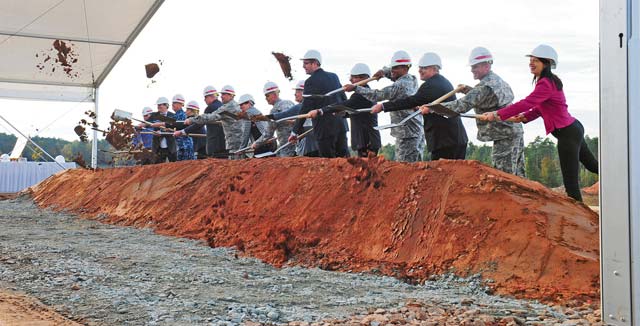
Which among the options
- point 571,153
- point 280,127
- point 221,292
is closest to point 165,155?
point 280,127

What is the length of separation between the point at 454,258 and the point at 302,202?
265 cm

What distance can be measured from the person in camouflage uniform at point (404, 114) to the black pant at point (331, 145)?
1.34 meters

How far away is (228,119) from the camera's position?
12320 millimetres

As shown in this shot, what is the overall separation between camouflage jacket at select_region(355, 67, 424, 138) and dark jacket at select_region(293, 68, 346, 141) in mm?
1074

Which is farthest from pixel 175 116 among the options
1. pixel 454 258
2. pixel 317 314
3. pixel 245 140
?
pixel 317 314

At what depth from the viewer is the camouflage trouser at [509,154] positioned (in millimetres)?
6973

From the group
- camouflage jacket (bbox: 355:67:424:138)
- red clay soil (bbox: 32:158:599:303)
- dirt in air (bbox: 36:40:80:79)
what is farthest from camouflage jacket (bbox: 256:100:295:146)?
dirt in air (bbox: 36:40:80:79)

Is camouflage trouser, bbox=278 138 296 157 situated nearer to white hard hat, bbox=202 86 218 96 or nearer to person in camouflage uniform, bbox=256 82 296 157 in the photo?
person in camouflage uniform, bbox=256 82 296 157

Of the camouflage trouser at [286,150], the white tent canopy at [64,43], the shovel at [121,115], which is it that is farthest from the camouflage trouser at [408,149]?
the white tent canopy at [64,43]

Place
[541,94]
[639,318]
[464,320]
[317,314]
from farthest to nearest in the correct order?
1. [541,94]
2. [317,314]
3. [464,320]
4. [639,318]

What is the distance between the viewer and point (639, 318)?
3.57m

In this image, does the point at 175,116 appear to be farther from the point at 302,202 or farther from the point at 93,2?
the point at 302,202

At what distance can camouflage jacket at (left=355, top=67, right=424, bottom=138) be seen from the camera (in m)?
8.21

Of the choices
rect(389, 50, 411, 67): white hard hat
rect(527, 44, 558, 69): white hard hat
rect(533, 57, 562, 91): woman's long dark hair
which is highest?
rect(389, 50, 411, 67): white hard hat
